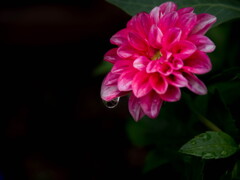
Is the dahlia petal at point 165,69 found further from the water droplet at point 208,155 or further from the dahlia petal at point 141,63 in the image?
the water droplet at point 208,155

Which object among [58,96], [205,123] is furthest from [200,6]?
[58,96]

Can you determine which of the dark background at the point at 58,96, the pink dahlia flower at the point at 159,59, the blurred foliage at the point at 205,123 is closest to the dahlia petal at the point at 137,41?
the pink dahlia flower at the point at 159,59

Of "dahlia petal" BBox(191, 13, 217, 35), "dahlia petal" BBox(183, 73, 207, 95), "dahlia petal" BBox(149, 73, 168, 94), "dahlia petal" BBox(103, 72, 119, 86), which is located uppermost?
"dahlia petal" BBox(191, 13, 217, 35)

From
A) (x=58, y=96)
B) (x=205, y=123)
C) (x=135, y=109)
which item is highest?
(x=135, y=109)

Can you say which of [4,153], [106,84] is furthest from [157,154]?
[4,153]

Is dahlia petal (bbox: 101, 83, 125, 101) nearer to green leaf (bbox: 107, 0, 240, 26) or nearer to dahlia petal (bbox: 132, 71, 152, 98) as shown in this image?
dahlia petal (bbox: 132, 71, 152, 98)

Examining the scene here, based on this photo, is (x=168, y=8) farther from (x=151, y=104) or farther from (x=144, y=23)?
(x=151, y=104)

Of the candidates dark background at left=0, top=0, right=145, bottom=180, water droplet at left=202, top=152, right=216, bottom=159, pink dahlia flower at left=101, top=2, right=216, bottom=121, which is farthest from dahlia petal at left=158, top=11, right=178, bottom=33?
dark background at left=0, top=0, right=145, bottom=180
